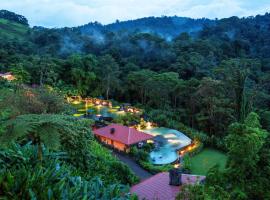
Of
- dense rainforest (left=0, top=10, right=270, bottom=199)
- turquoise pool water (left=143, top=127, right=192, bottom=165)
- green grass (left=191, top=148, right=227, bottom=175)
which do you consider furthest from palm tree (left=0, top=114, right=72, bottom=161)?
green grass (left=191, top=148, right=227, bottom=175)

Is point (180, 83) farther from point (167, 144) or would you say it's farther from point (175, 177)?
point (175, 177)

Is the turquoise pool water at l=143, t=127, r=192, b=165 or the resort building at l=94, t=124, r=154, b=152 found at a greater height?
the resort building at l=94, t=124, r=154, b=152

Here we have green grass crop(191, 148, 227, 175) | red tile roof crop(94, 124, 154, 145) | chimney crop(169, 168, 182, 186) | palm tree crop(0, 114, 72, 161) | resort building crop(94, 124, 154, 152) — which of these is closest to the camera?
palm tree crop(0, 114, 72, 161)

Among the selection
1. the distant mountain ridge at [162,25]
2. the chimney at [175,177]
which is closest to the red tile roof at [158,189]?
the chimney at [175,177]

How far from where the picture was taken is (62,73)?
132ft

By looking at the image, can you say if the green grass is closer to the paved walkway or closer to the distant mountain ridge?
the paved walkway

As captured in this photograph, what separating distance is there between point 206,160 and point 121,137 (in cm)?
599

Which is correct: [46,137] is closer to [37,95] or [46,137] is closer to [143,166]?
[37,95]

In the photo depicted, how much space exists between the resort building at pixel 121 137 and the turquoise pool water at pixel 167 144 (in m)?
1.12

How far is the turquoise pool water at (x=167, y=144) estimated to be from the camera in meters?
19.4

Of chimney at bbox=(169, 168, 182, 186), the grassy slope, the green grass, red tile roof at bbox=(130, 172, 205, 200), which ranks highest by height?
the grassy slope

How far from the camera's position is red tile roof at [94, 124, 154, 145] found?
2066 centimetres

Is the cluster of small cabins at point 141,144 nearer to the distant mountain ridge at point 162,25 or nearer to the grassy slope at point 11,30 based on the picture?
the grassy slope at point 11,30

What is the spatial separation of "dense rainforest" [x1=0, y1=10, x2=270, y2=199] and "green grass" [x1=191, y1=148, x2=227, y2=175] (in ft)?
2.76
